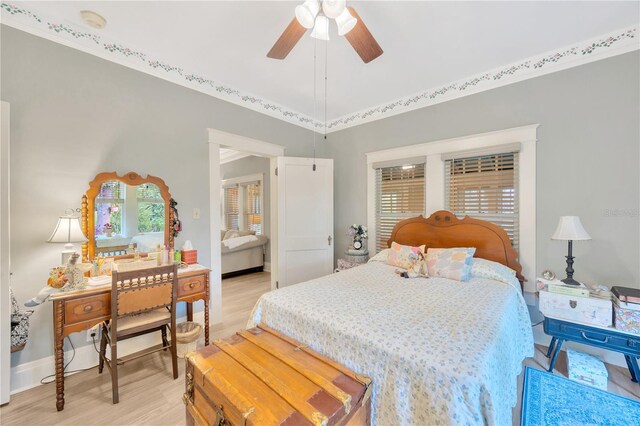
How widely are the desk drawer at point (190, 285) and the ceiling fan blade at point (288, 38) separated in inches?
79.5

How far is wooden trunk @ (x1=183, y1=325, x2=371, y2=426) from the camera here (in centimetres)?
107

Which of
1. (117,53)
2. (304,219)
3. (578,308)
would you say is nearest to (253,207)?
(304,219)

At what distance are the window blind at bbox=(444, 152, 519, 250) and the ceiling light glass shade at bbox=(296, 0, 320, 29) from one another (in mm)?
2227

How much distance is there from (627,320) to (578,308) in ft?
0.84

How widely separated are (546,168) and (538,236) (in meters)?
0.66

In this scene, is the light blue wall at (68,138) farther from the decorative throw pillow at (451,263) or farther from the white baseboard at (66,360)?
the decorative throw pillow at (451,263)

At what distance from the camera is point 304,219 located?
379cm

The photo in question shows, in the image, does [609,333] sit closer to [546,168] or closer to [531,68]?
[546,168]

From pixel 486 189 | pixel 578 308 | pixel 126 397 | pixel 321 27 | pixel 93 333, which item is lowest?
pixel 126 397

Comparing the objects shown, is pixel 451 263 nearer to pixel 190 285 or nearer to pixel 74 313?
pixel 190 285

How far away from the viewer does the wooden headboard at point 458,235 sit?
266 centimetres

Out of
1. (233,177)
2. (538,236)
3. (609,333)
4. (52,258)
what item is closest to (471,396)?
(609,333)

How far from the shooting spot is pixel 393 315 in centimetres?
158

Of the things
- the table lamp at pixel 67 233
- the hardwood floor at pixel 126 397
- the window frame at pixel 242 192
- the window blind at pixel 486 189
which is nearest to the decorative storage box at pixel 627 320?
the hardwood floor at pixel 126 397
